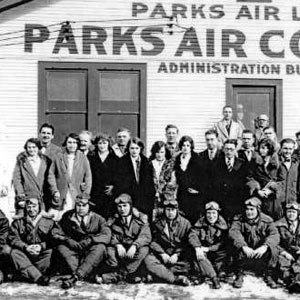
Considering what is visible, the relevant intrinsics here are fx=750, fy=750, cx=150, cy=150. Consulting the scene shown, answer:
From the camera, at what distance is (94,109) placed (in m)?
13.8

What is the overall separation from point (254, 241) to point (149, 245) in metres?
1.81

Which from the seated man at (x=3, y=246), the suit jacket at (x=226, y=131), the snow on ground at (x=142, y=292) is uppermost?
the suit jacket at (x=226, y=131)

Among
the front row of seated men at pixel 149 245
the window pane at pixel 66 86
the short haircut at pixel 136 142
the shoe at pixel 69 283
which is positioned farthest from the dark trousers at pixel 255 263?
the window pane at pixel 66 86

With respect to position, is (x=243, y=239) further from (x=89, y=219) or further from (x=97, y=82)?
(x=97, y=82)

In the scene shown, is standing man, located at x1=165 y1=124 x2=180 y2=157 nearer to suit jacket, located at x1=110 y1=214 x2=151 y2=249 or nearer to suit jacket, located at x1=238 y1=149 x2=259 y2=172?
suit jacket, located at x1=238 y1=149 x2=259 y2=172

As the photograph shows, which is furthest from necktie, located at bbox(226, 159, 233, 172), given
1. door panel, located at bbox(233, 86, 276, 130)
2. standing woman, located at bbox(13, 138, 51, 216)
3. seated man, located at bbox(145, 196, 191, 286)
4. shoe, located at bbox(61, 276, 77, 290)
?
shoe, located at bbox(61, 276, 77, 290)

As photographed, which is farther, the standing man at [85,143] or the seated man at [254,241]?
the standing man at [85,143]

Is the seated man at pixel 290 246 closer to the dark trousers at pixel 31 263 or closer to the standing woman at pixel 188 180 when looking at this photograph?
the standing woman at pixel 188 180

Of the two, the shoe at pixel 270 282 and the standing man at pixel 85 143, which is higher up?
the standing man at pixel 85 143

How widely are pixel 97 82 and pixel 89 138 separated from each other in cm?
129

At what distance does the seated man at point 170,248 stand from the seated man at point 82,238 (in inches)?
33.4

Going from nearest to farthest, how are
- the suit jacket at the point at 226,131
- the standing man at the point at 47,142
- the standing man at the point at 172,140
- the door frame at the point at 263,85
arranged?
the standing man at the point at 172,140 → the standing man at the point at 47,142 → the suit jacket at the point at 226,131 → the door frame at the point at 263,85

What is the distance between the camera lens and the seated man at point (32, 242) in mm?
12711

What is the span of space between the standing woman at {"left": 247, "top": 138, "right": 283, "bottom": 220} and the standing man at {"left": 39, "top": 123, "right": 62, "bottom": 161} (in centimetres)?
341
